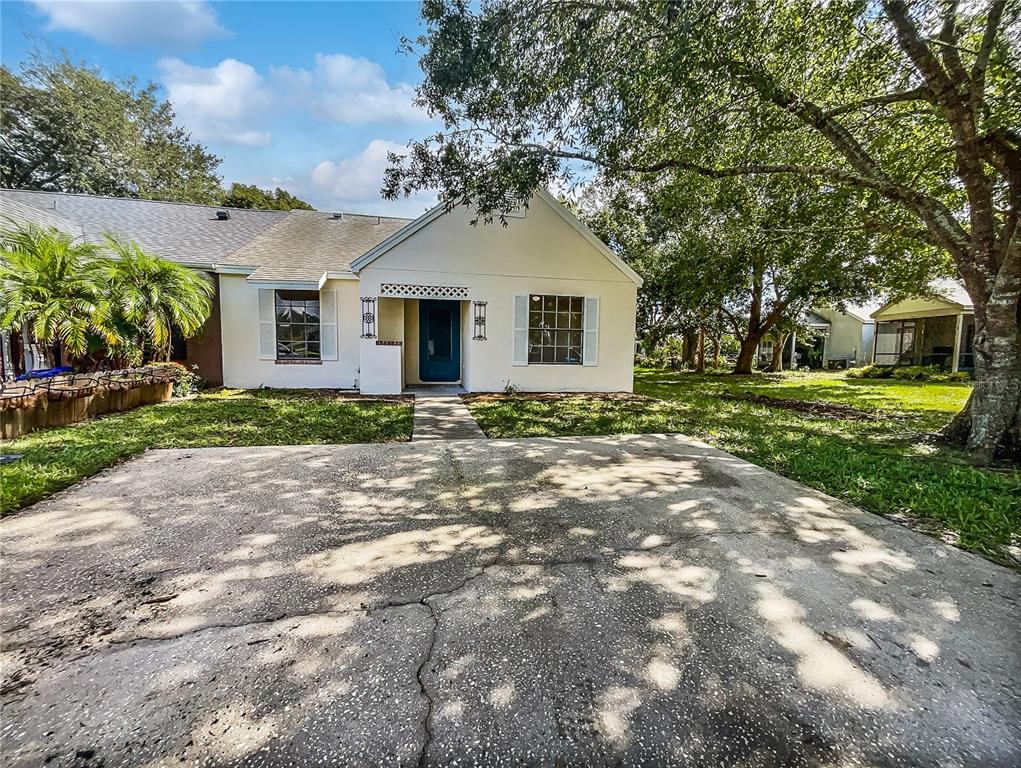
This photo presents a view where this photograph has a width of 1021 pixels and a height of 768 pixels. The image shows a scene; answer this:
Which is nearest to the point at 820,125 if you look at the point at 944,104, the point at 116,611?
the point at 944,104

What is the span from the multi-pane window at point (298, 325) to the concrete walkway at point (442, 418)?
284 cm

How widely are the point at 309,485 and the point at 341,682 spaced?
8.98 ft

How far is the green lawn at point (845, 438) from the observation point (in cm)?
388

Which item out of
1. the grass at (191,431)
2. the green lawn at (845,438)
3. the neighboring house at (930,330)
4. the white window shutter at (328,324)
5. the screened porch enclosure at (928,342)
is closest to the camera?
the green lawn at (845,438)

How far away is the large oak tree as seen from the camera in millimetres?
5105

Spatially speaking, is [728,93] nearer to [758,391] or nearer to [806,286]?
[758,391]

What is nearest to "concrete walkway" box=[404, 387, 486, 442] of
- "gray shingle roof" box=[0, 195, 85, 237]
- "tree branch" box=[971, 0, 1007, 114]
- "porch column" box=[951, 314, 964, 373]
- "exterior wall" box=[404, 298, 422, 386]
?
"exterior wall" box=[404, 298, 422, 386]

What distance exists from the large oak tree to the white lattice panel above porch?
2.69m

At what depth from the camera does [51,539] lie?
3.06 meters

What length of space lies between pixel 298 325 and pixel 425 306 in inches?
126

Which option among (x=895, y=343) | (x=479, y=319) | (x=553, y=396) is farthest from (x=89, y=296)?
(x=895, y=343)

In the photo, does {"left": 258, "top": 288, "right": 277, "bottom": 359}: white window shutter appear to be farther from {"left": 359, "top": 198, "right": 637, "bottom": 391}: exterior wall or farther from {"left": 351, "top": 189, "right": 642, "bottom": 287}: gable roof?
{"left": 359, "top": 198, "right": 637, "bottom": 391}: exterior wall

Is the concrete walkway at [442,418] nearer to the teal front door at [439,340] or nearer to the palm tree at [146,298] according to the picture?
the teal front door at [439,340]

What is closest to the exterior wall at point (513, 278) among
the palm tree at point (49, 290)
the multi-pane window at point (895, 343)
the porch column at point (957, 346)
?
the palm tree at point (49, 290)
